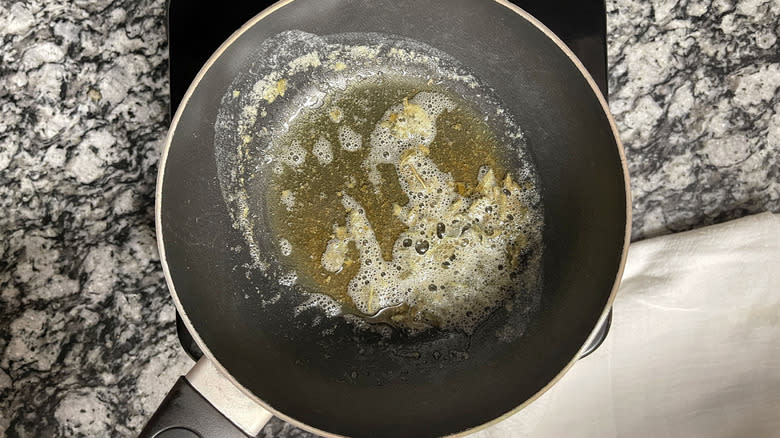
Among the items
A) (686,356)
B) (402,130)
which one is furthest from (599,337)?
(402,130)

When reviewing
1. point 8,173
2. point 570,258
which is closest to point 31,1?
point 8,173

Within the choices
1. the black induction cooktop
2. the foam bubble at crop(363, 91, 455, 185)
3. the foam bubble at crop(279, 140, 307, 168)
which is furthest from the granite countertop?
the foam bubble at crop(363, 91, 455, 185)

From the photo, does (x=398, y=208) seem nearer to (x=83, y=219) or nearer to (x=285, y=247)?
(x=285, y=247)

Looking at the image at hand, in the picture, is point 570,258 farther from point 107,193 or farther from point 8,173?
point 8,173

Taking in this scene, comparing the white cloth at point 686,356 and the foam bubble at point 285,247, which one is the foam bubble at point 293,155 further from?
the white cloth at point 686,356

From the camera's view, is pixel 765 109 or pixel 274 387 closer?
pixel 274 387

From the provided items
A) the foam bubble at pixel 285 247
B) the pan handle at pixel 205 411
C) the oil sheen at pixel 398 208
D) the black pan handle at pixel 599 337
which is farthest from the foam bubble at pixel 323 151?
the black pan handle at pixel 599 337
